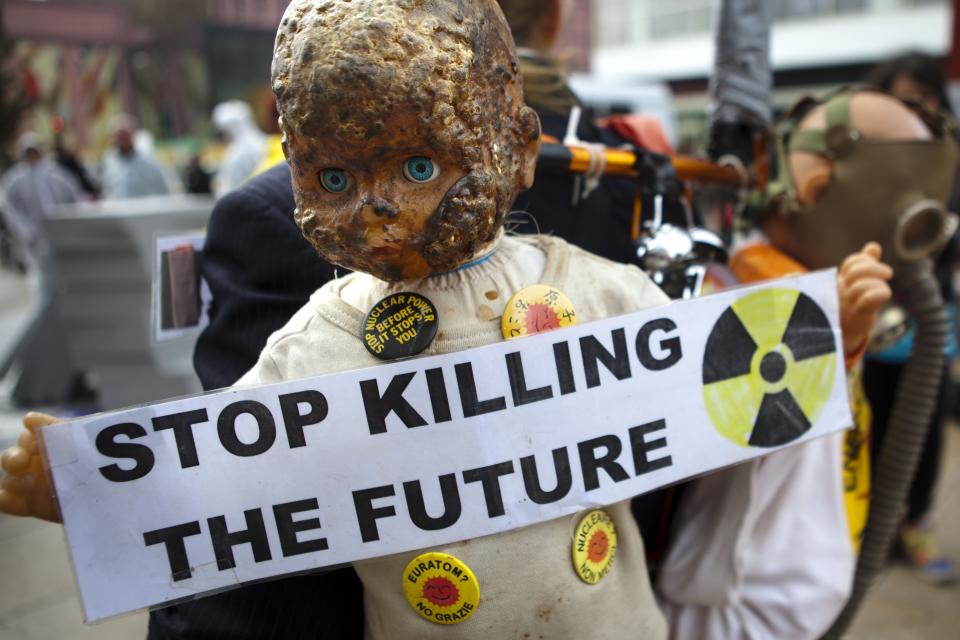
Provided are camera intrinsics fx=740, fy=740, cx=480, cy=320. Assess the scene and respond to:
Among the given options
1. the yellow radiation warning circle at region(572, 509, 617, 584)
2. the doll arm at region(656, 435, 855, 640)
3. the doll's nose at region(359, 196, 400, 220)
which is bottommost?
the doll arm at region(656, 435, 855, 640)

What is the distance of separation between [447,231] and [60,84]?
1915cm

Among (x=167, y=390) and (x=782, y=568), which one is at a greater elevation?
(x=782, y=568)

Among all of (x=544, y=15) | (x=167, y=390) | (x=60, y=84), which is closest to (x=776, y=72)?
(x=60, y=84)

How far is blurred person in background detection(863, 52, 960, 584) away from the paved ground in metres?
0.10

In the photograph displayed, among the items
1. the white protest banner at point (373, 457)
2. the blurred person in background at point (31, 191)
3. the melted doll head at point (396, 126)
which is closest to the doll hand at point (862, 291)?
the white protest banner at point (373, 457)

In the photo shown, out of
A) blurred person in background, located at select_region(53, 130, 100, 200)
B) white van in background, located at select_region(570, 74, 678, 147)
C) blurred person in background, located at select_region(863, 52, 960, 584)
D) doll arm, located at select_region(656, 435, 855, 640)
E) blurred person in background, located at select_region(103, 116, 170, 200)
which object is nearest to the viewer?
doll arm, located at select_region(656, 435, 855, 640)

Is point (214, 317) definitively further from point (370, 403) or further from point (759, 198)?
point (759, 198)

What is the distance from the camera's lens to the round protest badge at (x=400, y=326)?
1.00m

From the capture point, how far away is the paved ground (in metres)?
2.90

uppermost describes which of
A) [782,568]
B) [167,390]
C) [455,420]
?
[455,420]

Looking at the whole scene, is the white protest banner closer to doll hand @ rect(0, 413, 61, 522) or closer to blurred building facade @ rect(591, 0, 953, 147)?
doll hand @ rect(0, 413, 61, 522)

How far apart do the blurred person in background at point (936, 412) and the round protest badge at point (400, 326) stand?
2714 millimetres

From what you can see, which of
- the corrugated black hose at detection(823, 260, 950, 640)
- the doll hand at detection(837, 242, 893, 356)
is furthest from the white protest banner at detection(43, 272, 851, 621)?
the corrugated black hose at detection(823, 260, 950, 640)

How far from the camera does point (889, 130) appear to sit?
1794 mm
